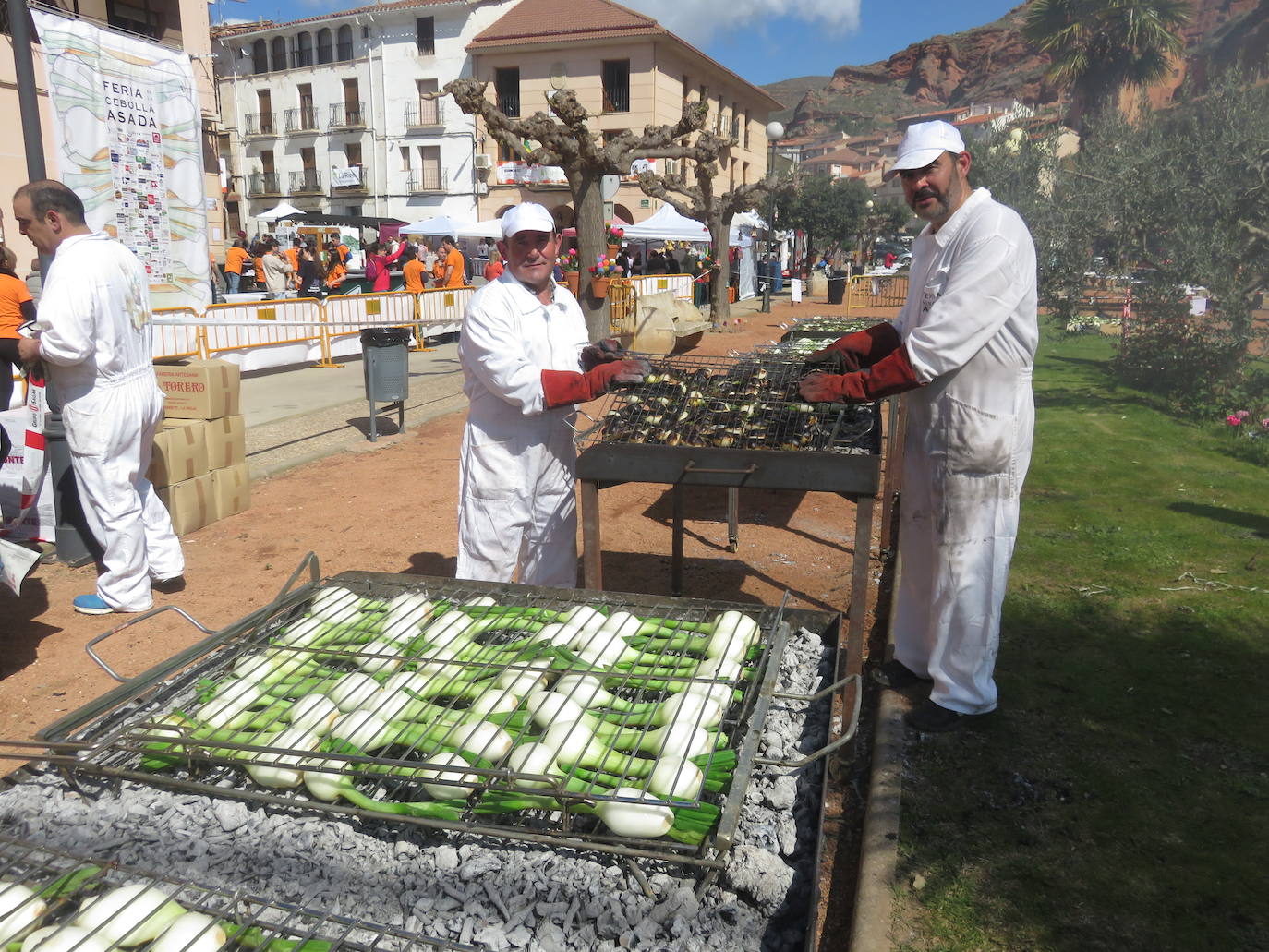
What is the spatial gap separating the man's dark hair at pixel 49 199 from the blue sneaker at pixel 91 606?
7.37ft

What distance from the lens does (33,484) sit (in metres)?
6.22

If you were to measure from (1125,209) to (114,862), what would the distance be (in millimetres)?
15511

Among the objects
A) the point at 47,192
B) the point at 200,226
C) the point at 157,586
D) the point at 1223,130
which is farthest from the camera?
the point at 1223,130

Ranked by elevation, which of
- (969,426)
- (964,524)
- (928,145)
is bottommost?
(964,524)

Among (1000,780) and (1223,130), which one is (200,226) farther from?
(1223,130)

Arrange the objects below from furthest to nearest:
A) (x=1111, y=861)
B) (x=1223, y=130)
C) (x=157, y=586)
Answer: (x=1223, y=130) → (x=157, y=586) → (x=1111, y=861)

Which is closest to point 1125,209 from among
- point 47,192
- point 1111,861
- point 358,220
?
point 1111,861

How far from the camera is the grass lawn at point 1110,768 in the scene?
297 centimetres

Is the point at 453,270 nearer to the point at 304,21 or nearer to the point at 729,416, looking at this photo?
the point at 729,416

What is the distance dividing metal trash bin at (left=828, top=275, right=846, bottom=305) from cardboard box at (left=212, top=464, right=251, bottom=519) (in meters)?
25.9

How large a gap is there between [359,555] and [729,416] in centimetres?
333

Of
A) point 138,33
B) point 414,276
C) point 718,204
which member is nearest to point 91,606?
point 138,33

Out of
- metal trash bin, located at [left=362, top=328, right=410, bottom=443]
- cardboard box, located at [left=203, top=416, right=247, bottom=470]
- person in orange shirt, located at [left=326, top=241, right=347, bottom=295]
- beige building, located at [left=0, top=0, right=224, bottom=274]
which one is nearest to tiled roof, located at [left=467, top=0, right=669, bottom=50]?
beige building, located at [left=0, top=0, right=224, bottom=274]

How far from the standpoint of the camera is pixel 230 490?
750 centimetres
